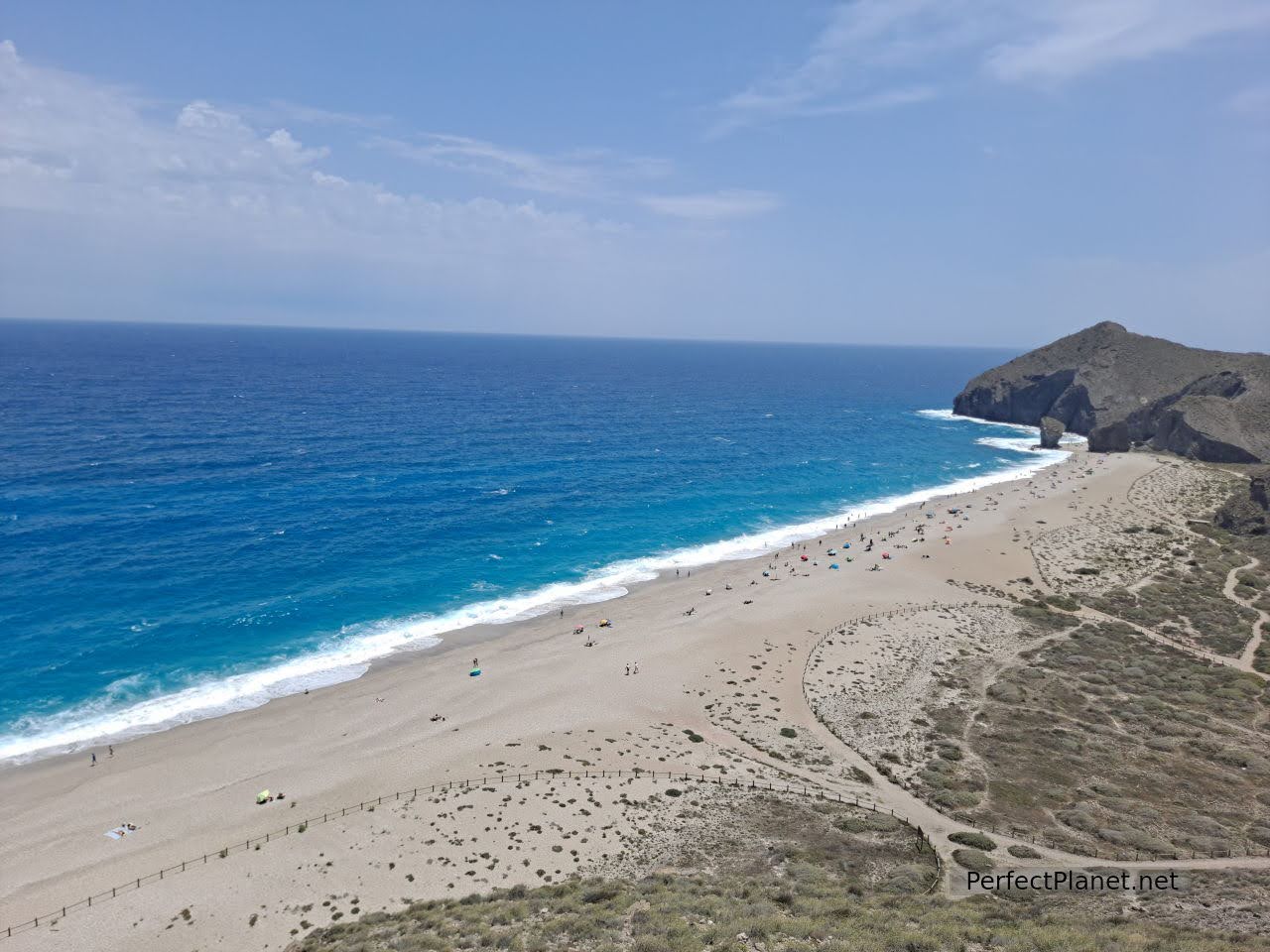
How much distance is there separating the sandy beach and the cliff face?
8731 cm

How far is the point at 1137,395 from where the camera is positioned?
146125 mm

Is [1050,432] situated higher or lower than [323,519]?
higher

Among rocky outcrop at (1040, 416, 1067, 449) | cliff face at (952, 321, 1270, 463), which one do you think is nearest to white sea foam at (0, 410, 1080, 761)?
cliff face at (952, 321, 1270, 463)

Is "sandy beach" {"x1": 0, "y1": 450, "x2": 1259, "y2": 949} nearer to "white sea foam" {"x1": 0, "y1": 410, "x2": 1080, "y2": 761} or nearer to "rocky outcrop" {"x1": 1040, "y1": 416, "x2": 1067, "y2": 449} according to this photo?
"white sea foam" {"x1": 0, "y1": 410, "x2": 1080, "y2": 761}

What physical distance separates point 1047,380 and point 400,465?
6000 inches

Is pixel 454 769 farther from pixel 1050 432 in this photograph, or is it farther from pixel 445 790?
pixel 1050 432

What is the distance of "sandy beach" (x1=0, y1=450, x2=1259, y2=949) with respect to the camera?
28219 mm

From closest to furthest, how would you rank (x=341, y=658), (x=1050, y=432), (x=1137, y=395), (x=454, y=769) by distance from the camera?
(x=454, y=769) < (x=341, y=658) < (x=1050, y=432) < (x=1137, y=395)

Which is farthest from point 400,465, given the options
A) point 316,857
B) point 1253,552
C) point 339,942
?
point 1253,552

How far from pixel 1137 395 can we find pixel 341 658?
164084 mm

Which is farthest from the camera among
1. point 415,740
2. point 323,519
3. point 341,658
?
point 323,519

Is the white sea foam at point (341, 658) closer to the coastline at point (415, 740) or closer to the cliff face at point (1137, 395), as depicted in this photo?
the coastline at point (415, 740)

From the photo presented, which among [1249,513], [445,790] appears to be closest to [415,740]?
[445,790]

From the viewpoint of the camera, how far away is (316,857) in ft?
98.3
